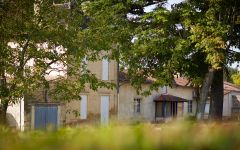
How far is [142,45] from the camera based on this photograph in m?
25.6

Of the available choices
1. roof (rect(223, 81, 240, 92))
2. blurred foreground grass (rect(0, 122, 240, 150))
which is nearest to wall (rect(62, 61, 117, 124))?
roof (rect(223, 81, 240, 92))

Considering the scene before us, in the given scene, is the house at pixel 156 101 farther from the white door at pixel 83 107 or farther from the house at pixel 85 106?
the white door at pixel 83 107

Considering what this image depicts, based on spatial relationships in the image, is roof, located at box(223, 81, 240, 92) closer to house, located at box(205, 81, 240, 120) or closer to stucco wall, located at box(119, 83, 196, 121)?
house, located at box(205, 81, 240, 120)

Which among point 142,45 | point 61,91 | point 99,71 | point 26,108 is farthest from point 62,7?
point 99,71

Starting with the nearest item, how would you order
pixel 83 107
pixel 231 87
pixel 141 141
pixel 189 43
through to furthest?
pixel 141 141
pixel 189 43
pixel 83 107
pixel 231 87

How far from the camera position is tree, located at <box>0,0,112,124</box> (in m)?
13.9

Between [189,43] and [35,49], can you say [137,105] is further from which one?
[35,49]

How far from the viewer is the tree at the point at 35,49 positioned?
13.9 meters

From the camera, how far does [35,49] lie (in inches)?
570

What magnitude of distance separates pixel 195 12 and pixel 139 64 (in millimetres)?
4035

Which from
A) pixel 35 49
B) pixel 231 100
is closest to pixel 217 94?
pixel 35 49

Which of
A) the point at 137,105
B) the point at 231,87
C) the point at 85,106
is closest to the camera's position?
the point at 85,106

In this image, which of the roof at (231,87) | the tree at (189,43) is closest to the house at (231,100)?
the roof at (231,87)

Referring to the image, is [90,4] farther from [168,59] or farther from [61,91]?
[61,91]
